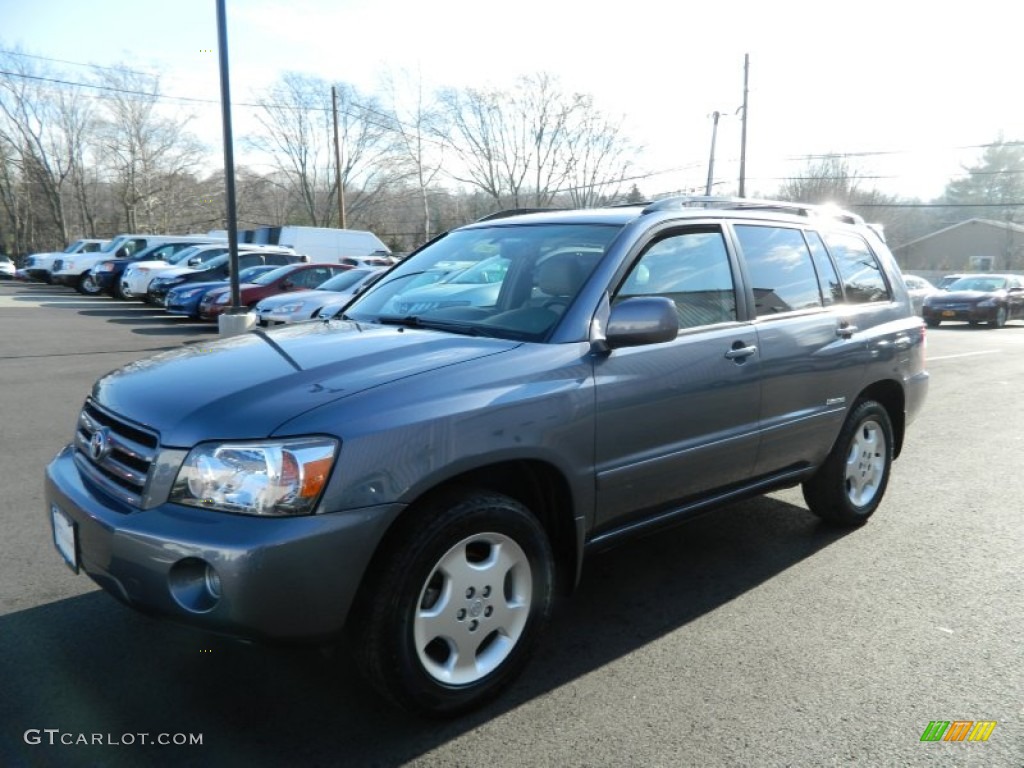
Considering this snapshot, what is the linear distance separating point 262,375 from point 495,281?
136cm

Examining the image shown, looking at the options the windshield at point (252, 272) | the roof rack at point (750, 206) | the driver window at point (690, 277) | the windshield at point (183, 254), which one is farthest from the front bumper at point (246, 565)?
the windshield at point (183, 254)

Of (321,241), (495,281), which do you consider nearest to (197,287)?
(321,241)

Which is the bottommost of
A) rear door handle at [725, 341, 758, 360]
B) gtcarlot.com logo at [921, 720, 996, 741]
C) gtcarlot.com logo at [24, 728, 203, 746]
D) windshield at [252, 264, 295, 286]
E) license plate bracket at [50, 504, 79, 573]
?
gtcarlot.com logo at [921, 720, 996, 741]

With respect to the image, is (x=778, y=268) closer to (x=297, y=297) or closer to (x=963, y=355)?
(x=297, y=297)

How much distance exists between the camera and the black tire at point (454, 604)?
238 cm

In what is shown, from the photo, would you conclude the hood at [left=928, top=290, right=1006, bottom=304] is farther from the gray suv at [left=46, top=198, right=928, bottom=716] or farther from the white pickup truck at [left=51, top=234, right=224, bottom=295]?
the white pickup truck at [left=51, top=234, right=224, bottom=295]

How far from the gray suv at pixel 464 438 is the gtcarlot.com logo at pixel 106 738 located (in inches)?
19.5

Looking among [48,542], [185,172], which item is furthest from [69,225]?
[48,542]

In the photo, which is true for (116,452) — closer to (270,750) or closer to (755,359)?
(270,750)

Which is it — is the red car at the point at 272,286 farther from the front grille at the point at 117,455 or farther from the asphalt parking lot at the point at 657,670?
the front grille at the point at 117,455

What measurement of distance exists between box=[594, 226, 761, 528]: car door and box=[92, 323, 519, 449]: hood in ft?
1.80

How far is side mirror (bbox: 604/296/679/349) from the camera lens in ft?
9.54

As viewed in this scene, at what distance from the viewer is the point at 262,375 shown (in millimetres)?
2613

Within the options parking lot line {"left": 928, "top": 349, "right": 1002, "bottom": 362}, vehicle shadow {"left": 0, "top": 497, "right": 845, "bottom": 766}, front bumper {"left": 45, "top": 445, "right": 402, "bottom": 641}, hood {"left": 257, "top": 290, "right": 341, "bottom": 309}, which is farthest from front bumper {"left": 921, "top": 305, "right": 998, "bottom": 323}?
front bumper {"left": 45, "top": 445, "right": 402, "bottom": 641}
